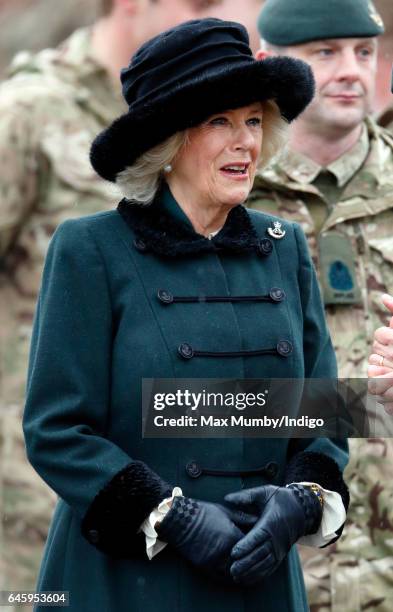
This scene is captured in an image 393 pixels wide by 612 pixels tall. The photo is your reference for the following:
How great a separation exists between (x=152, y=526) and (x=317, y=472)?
0.49m

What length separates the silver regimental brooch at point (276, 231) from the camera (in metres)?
5.43

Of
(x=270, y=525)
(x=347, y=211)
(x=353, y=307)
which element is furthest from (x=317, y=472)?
(x=347, y=211)

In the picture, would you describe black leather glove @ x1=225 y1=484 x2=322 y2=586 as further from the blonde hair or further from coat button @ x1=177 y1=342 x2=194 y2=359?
the blonde hair

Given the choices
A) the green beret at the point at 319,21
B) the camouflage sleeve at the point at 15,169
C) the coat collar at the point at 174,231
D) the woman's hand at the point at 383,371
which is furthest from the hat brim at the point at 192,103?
the camouflage sleeve at the point at 15,169

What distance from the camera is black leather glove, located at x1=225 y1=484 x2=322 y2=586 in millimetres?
4918

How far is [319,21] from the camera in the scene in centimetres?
703

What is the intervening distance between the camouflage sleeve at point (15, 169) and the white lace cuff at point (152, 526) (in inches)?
94.4

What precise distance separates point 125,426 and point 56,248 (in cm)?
50

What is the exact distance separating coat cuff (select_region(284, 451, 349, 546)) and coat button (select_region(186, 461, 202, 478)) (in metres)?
0.25

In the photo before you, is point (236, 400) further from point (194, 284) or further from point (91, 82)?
point (91, 82)

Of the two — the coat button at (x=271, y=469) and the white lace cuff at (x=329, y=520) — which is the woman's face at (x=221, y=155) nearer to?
the coat button at (x=271, y=469)

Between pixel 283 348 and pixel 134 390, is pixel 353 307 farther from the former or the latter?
pixel 134 390

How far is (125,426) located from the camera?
5125 mm

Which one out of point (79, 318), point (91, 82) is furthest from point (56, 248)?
point (91, 82)
